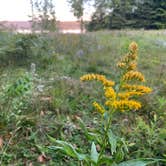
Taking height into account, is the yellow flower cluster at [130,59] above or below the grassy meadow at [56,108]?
above

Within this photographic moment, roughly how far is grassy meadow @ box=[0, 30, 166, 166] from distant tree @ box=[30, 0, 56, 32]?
264 cm

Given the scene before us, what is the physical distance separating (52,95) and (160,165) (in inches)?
56.6

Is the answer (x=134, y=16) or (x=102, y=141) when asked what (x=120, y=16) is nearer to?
(x=134, y=16)

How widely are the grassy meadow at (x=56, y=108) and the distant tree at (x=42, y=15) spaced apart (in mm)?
2641

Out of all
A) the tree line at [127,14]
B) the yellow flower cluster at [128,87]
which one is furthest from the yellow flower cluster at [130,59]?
the tree line at [127,14]

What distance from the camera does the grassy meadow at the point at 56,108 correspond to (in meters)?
2.84

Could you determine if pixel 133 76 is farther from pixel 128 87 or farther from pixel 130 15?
pixel 130 15

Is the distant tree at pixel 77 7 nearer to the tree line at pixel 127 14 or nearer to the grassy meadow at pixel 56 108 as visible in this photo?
the tree line at pixel 127 14

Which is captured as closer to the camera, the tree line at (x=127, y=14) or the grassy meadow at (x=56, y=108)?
the grassy meadow at (x=56, y=108)

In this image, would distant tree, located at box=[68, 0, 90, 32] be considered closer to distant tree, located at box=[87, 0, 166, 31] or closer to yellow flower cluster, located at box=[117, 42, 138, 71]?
distant tree, located at box=[87, 0, 166, 31]

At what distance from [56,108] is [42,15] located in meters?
5.24

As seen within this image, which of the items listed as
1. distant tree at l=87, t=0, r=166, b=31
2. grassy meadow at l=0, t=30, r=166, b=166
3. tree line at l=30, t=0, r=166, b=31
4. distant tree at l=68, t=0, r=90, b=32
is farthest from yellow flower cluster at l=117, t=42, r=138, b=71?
distant tree at l=87, t=0, r=166, b=31

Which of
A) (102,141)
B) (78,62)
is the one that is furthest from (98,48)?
(102,141)

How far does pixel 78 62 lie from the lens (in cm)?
512
